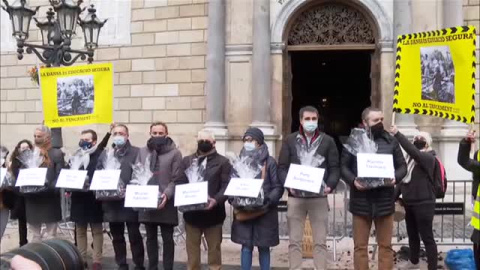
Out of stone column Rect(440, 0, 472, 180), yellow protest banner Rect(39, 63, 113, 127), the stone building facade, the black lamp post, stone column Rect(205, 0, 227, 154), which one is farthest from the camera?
stone column Rect(205, 0, 227, 154)

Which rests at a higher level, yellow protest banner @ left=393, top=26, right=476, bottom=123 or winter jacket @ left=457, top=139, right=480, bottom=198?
yellow protest banner @ left=393, top=26, right=476, bottom=123

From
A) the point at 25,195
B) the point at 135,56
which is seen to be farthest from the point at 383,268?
the point at 135,56

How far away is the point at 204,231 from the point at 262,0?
773 cm

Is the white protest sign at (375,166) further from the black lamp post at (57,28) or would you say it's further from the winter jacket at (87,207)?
the black lamp post at (57,28)

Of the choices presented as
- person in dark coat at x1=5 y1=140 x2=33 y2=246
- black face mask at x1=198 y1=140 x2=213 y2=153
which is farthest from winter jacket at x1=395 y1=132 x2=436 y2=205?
person in dark coat at x1=5 y1=140 x2=33 y2=246

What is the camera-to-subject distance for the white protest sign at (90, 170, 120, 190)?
678 cm

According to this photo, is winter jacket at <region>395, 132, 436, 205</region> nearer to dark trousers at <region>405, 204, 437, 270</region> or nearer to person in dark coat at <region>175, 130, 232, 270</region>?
dark trousers at <region>405, 204, 437, 270</region>

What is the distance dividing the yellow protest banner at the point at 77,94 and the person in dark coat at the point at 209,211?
192cm

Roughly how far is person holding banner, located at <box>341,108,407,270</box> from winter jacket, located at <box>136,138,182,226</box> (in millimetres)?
2152

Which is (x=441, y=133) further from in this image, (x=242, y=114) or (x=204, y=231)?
(x=204, y=231)

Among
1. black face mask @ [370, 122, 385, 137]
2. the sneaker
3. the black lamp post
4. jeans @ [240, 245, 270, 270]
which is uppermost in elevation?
the black lamp post

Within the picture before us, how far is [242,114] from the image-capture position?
1324 centimetres

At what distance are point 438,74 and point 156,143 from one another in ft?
11.8

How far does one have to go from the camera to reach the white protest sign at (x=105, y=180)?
22.2 feet
